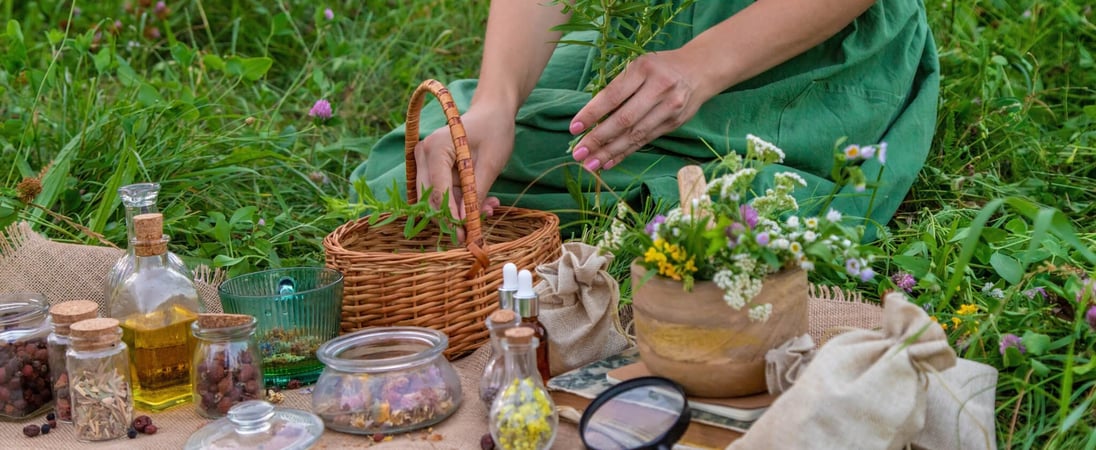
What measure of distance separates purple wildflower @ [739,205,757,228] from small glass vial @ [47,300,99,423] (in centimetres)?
89

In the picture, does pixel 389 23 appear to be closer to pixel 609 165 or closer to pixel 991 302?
pixel 609 165

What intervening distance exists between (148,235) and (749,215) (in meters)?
0.86

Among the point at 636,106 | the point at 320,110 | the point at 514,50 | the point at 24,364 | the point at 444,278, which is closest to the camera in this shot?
the point at 24,364

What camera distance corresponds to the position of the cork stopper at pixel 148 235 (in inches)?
60.7

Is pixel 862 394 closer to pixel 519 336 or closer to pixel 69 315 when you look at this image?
pixel 519 336

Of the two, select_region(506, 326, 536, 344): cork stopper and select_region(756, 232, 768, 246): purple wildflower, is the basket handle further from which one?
select_region(756, 232, 768, 246): purple wildflower

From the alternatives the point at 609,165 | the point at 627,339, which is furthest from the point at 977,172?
the point at 627,339

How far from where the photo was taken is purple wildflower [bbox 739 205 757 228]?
1286 millimetres

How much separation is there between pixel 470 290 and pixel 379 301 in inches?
5.6

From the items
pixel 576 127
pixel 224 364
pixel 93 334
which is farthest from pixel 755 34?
pixel 93 334

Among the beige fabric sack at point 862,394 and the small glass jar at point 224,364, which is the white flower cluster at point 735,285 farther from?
the small glass jar at point 224,364

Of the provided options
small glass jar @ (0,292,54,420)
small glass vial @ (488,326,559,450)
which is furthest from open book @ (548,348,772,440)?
small glass jar @ (0,292,54,420)

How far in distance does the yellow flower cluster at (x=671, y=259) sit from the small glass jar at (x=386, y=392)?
0.36 meters

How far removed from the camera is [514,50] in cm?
206
